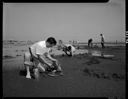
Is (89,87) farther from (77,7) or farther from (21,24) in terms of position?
(21,24)

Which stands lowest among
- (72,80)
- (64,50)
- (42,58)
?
(72,80)

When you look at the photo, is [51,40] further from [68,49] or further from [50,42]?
[68,49]

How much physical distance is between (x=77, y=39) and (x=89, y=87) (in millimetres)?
705

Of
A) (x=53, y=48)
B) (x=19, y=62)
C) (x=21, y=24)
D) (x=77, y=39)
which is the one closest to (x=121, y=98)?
(x=77, y=39)

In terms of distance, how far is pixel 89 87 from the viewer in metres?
2.19

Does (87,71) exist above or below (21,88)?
above

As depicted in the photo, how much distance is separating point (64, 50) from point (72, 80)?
1.46 feet

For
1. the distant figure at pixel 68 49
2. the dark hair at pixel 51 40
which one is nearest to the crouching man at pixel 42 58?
the dark hair at pixel 51 40

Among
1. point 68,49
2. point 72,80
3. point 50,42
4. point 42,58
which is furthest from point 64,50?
point 72,80

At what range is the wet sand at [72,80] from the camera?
2197 mm

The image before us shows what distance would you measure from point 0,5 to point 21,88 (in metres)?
1.22

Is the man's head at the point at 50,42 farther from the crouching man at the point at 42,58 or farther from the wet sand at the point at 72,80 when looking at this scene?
the wet sand at the point at 72,80

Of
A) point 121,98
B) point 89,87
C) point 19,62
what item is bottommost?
point 121,98

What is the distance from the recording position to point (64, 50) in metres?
2.29
